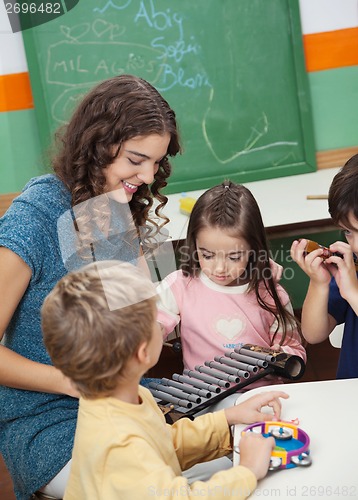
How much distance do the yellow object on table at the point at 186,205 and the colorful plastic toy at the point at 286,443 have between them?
60.6 inches

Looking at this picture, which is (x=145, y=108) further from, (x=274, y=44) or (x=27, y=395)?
(x=274, y=44)

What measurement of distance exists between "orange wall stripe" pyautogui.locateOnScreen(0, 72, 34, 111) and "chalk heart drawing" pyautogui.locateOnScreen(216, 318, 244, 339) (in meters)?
1.47

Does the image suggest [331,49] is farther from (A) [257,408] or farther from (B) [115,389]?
(B) [115,389]

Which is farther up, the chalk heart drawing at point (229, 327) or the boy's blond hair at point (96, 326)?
the boy's blond hair at point (96, 326)

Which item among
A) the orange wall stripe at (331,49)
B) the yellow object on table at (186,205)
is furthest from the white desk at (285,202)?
the orange wall stripe at (331,49)

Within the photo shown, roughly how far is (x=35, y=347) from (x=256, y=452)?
682mm

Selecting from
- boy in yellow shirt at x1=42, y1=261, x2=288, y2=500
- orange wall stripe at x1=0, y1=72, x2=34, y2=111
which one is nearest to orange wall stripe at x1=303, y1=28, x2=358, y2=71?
orange wall stripe at x1=0, y1=72, x2=34, y2=111

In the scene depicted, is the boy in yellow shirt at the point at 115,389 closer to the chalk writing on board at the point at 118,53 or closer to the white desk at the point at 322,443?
the white desk at the point at 322,443

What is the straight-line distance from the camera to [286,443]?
4.00 ft

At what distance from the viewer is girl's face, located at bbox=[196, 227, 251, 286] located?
1.93 meters

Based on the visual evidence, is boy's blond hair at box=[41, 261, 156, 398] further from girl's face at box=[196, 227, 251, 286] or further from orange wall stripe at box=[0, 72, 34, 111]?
orange wall stripe at box=[0, 72, 34, 111]

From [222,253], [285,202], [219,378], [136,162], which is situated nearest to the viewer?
[219,378]

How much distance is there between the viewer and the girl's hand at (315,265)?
5.67 ft

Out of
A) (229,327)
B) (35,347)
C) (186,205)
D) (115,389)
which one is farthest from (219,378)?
(186,205)
